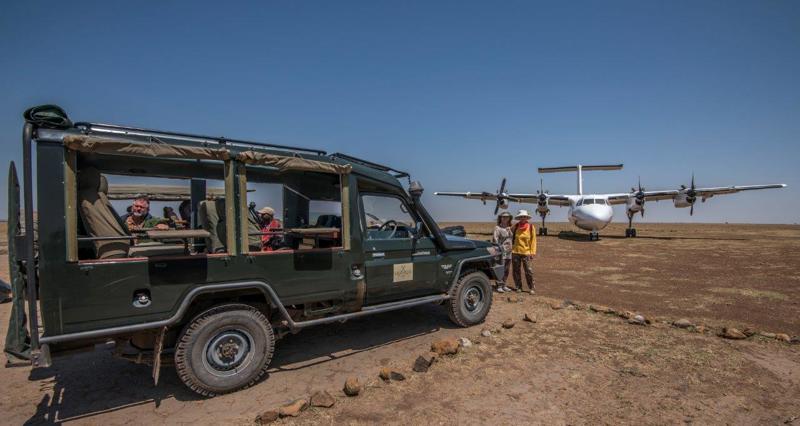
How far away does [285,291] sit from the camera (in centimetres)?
404

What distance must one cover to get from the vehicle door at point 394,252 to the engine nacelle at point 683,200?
28017 mm

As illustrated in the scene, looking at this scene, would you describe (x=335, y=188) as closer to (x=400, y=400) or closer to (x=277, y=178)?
(x=277, y=178)

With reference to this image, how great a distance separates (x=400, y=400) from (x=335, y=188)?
2614mm

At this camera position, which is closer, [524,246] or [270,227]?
[270,227]

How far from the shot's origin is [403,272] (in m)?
5.05

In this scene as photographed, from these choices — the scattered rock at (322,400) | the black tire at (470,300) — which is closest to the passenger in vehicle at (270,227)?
the scattered rock at (322,400)

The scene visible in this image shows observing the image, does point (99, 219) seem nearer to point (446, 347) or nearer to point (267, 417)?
point (267, 417)

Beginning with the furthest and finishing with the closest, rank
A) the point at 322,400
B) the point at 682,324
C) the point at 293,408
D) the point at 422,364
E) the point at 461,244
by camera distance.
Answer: the point at 461,244 → the point at 682,324 → the point at 422,364 → the point at 322,400 → the point at 293,408

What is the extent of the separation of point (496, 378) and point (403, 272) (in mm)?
1718

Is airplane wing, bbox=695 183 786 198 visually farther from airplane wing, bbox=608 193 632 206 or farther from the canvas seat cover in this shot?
the canvas seat cover

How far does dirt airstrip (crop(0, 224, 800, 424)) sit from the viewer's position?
3355 mm

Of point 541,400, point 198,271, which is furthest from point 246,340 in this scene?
point 541,400

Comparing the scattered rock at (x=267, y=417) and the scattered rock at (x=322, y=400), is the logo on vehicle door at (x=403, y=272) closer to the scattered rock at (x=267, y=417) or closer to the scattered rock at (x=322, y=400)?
the scattered rock at (x=322, y=400)

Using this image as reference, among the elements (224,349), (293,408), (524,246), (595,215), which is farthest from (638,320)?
(595,215)
